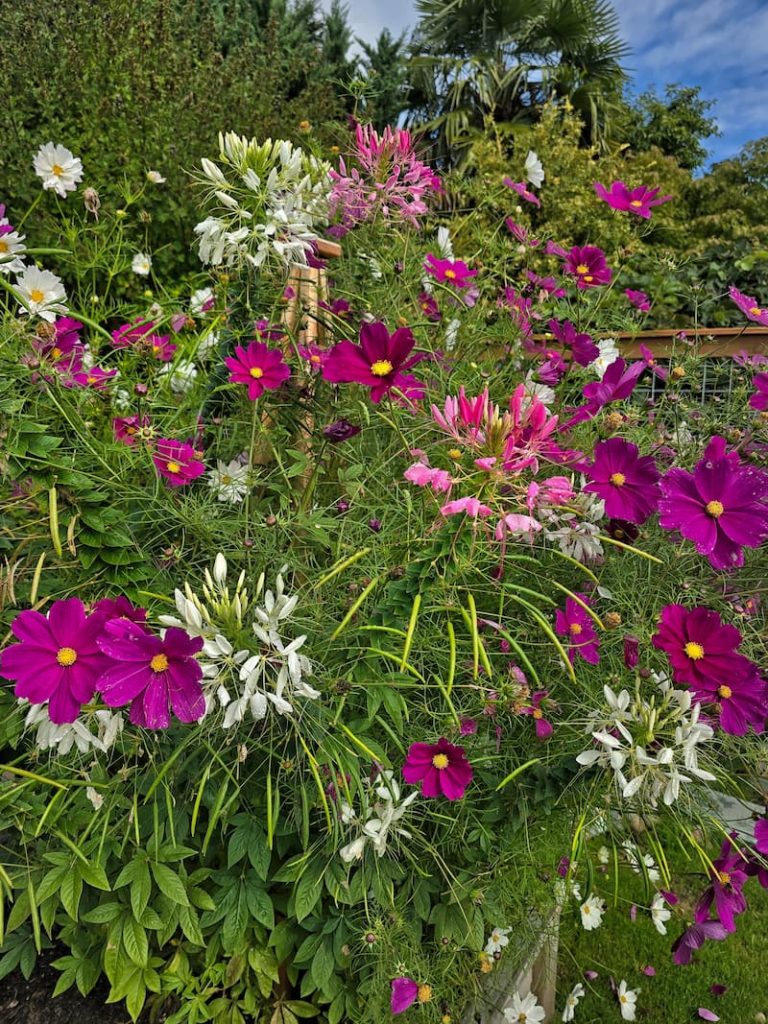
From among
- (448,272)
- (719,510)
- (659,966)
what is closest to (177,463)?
(448,272)

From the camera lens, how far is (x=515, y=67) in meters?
12.8

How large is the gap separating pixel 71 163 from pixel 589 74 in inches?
581

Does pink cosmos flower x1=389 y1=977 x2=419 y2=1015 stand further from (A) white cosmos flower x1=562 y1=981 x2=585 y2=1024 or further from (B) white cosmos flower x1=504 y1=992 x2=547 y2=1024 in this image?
(A) white cosmos flower x1=562 y1=981 x2=585 y2=1024

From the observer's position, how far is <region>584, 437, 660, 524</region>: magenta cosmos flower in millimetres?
1074

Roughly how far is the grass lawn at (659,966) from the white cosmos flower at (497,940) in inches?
17.8

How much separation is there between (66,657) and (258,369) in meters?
0.57

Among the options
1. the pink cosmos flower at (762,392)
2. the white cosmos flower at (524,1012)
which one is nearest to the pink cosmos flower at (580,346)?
the pink cosmos flower at (762,392)

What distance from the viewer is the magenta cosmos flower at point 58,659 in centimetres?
97

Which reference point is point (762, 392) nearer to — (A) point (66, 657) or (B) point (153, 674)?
(B) point (153, 674)

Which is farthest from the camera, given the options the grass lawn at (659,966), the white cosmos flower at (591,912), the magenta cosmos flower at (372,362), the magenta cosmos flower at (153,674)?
the grass lawn at (659,966)

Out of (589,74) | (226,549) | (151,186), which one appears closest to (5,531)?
(226,549)

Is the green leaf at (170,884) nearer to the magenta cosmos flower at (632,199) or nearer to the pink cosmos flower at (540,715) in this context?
the pink cosmos flower at (540,715)

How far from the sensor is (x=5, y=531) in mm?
1238

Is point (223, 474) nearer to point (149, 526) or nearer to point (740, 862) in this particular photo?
point (149, 526)
